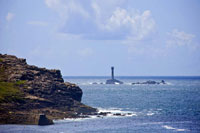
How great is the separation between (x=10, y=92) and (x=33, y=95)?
7101 mm

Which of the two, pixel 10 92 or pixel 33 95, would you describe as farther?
pixel 33 95

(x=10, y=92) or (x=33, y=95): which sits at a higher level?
(x=10, y=92)

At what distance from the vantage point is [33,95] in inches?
5276

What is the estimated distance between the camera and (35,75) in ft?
483

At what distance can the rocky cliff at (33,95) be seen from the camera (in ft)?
390

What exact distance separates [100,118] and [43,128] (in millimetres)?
22755

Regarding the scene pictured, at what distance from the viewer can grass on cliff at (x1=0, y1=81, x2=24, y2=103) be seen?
126 meters

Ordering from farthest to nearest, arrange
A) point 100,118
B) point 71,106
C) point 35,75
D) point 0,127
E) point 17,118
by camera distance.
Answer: point 35,75
point 71,106
point 100,118
point 17,118
point 0,127

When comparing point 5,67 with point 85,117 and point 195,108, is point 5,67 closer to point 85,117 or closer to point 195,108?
point 85,117

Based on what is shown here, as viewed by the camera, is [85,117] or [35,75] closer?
[85,117]

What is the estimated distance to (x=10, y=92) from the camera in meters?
131

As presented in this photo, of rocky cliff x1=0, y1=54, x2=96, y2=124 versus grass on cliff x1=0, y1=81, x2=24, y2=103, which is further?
grass on cliff x1=0, y1=81, x2=24, y2=103

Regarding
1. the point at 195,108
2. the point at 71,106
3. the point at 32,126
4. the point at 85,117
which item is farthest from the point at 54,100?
the point at 195,108

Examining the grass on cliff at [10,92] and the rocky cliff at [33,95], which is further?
the grass on cliff at [10,92]
